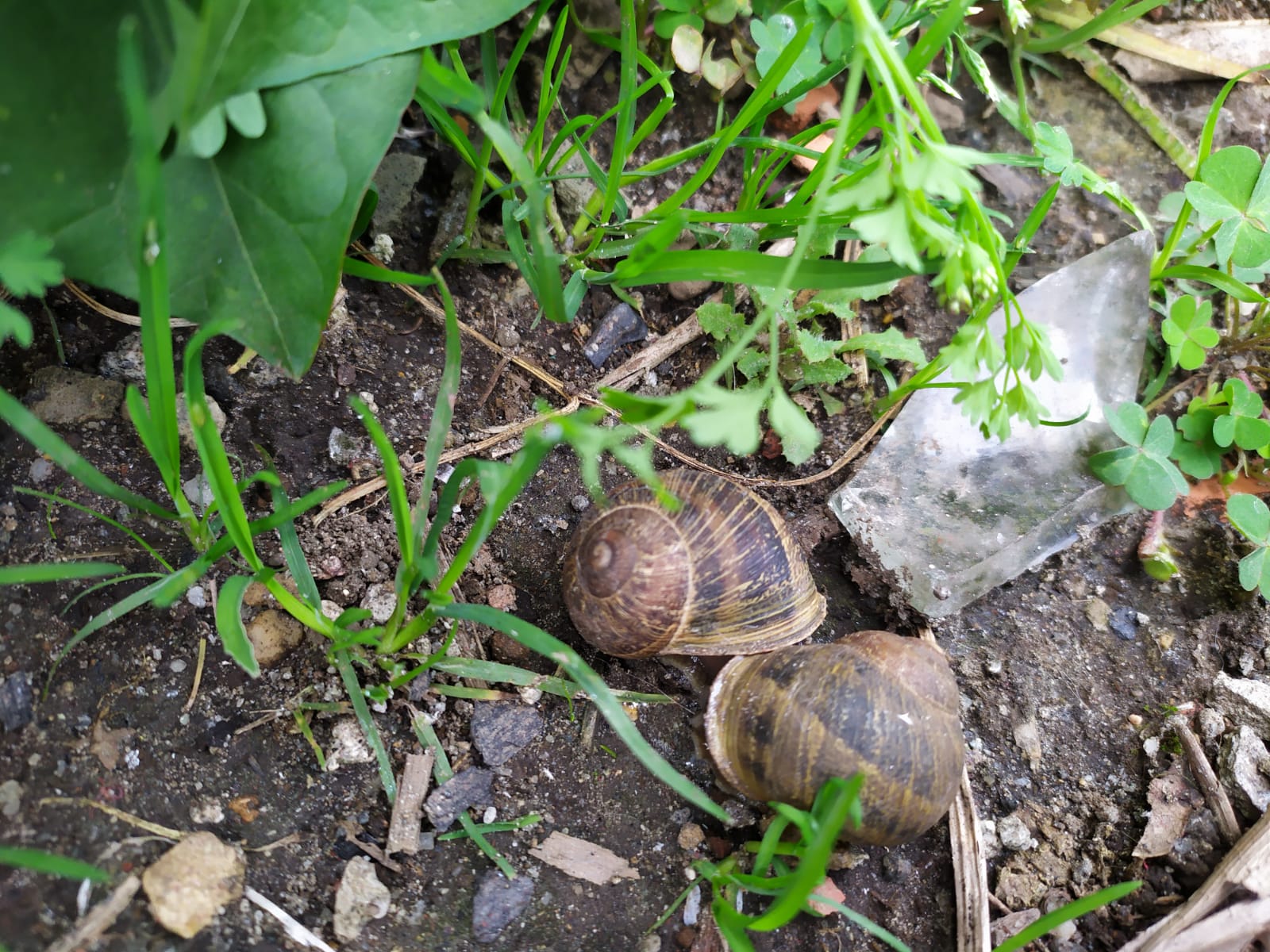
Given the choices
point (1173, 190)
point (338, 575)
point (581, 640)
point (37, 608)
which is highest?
point (37, 608)

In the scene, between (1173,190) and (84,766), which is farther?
(1173,190)

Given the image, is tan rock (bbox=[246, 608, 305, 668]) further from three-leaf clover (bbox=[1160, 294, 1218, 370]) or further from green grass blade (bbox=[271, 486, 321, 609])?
three-leaf clover (bbox=[1160, 294, 1218, 370])

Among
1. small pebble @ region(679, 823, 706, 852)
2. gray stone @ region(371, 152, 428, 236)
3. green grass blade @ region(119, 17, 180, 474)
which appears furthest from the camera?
gray stone @ region(371, 152, 428, 236)

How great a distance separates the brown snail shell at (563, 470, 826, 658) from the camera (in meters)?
1.91

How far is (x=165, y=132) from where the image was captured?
1307 millimetres

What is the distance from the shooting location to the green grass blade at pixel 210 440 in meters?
1.41

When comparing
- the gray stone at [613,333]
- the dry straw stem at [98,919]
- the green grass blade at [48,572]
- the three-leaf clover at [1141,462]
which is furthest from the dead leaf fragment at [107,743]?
the three-leaf clover at [1141,462]

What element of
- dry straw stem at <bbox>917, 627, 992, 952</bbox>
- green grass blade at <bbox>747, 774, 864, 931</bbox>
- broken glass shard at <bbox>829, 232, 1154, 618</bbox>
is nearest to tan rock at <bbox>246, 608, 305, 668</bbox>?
green grass blade at <bbox>747, 774, 864, 931</bbox>

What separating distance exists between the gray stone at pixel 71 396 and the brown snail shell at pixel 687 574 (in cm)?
105

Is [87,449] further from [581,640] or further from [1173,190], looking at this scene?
[1173,190]

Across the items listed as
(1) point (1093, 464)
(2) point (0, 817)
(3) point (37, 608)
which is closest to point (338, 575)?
(3) point (37, 608)

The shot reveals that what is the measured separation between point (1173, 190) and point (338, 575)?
278cm

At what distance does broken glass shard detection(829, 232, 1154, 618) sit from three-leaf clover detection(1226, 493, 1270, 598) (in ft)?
0.89

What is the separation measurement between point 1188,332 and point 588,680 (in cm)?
206
